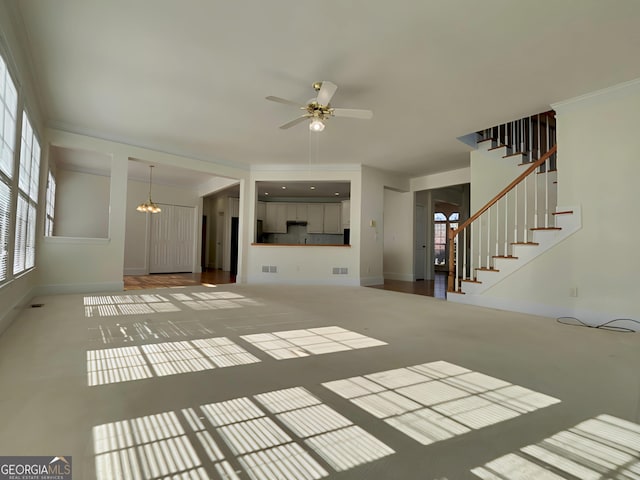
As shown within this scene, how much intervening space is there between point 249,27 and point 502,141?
16.1 ft

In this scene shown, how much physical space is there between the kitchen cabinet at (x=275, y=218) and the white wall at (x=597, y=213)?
7.87 m

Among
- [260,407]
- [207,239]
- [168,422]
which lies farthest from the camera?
[207,239]

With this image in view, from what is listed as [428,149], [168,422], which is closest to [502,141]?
[428,149]

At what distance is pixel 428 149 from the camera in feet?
19.7

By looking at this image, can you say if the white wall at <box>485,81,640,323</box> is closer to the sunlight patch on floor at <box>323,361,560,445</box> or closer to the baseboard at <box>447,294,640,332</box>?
the baseboard at <box>447,294,640,332</box>

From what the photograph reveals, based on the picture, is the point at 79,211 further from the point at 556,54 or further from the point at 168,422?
the point at 556,54

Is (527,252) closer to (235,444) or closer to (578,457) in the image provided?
(578,457)

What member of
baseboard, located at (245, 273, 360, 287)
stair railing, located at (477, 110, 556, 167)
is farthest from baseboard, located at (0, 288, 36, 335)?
stair railing, located at (477, 110, 556, 167)

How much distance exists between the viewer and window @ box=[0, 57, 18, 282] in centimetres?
261

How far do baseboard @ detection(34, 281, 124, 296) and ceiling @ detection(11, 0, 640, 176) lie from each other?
2620 millimetres

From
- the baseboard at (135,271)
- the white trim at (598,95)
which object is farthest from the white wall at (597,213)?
the baseboard at (135,271)

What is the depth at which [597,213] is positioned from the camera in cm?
368

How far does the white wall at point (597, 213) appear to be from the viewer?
3.47m

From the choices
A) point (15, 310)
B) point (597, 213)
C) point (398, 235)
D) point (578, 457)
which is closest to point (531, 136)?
point (597, 213)
